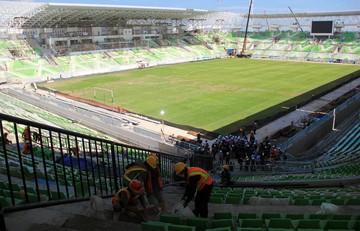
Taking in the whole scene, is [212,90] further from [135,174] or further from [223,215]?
[223,215]

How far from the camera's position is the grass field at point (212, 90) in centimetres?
2709

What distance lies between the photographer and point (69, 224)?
392cm

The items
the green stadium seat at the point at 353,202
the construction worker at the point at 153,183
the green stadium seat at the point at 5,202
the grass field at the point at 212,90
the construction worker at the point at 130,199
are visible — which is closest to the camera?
the green stadium seat at the point at 5,202

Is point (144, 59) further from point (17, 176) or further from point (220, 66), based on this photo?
point (17, 176)

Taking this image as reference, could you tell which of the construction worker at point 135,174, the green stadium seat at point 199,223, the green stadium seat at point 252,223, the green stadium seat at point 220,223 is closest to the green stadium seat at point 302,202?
the green stadium seat at point 252,223

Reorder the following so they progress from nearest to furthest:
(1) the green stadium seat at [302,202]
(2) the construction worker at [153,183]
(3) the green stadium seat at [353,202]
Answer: (2) the construction worker at [153,183] → (3) the green stadium seat at [353,202] → (1) the green stadium seat at [302,202]

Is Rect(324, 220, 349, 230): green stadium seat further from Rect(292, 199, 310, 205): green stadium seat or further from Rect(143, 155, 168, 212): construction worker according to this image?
Rect(143, 155, 168, 212): construction worker

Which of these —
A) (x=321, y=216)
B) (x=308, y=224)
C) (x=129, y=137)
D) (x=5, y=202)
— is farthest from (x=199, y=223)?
(x=129, y=137)

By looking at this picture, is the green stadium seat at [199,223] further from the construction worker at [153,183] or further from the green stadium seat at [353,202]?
the green stadium seat at [353,202]

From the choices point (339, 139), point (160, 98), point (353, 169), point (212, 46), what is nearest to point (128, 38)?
point (212, 46)

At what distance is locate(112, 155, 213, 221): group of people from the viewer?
16.0 ft

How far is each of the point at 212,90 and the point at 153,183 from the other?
104ft

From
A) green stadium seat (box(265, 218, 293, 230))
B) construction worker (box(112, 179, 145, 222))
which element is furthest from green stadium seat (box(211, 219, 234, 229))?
construction worker (box(112, 179, 145, 222))

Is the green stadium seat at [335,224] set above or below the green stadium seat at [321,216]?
above
